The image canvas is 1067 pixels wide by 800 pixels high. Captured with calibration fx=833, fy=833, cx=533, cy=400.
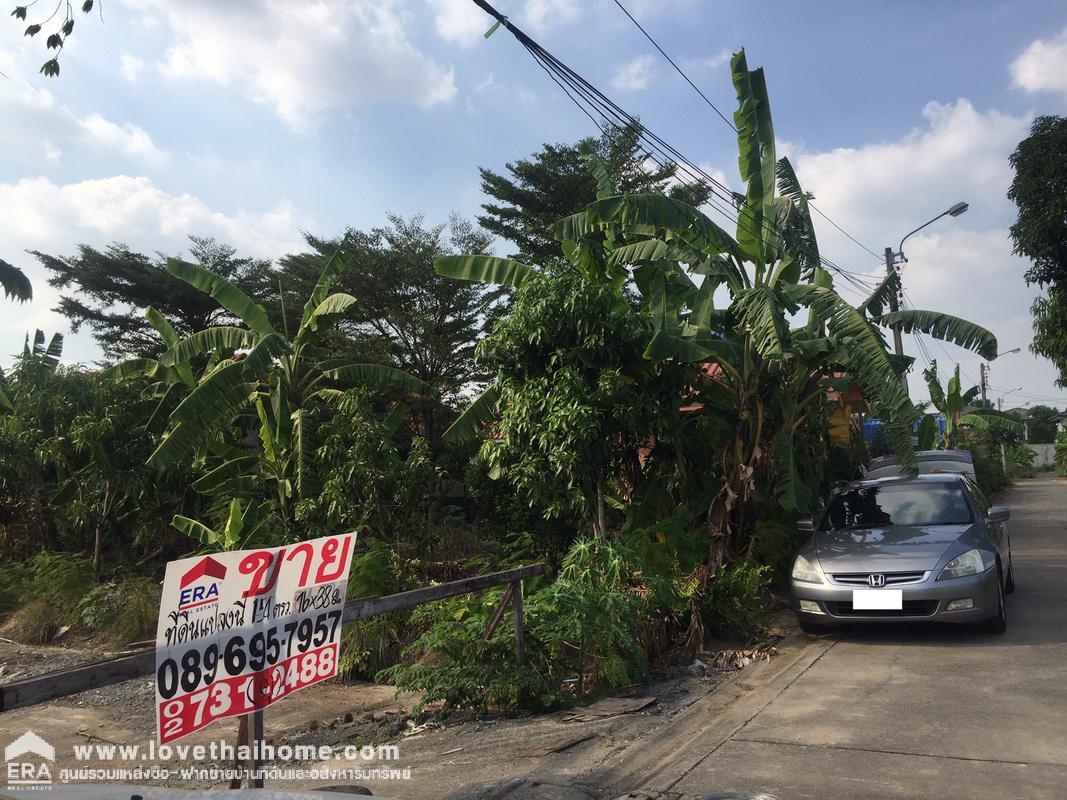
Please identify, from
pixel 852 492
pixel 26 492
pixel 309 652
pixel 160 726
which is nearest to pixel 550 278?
pixel 852 492

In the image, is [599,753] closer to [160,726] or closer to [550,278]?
[160,726]

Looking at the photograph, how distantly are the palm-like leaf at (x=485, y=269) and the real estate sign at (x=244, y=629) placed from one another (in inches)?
251

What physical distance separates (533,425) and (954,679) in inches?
176

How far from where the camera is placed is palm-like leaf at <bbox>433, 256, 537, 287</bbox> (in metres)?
10.1

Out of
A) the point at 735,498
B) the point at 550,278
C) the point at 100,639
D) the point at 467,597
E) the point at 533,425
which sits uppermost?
the point at 550,278

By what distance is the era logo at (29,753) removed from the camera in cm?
542

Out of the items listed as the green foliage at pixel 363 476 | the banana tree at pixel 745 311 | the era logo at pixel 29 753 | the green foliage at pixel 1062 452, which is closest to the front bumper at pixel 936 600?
the banana tree at pixel 745 311

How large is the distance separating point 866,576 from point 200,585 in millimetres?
5898

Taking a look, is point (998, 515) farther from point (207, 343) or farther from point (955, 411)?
point (955, 411)

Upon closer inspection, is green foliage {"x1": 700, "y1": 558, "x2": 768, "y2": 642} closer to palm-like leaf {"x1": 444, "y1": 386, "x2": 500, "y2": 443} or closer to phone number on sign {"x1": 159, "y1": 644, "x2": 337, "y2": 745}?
palm-like leaf {"x1": 444, "y1": 386, "x2": 500, "y2": 443}

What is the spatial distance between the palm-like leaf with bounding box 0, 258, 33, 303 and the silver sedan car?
7.13 m

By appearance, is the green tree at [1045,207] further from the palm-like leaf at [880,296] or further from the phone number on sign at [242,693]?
the phone number on sign at [242,693]

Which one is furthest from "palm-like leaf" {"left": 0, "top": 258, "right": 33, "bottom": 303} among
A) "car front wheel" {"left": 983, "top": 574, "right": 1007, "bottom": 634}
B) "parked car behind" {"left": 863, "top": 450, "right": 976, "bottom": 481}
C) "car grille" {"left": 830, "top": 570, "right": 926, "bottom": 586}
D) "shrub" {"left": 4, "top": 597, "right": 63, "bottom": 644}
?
"parked car behind" {"left": 863, "top": 450, "right": 976, "bottom": 481}

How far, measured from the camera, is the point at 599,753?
517 centimetres
